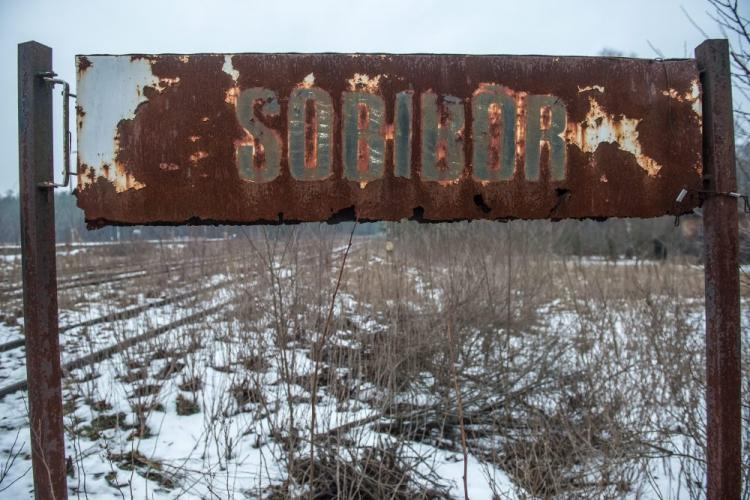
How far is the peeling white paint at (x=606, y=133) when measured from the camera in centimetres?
164

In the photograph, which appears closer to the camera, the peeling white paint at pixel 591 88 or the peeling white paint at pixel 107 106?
the peeling white paint at pixel 107 106

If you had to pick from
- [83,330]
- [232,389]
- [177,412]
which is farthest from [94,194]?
[83,330]

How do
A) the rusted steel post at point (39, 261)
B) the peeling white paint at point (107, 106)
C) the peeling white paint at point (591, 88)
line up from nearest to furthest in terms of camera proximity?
the rusted steel post at point (39, 261)
the peeling white paint at point (107, 106)
the peeling white paint at point (591, 88)

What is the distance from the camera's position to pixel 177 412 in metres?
3.90

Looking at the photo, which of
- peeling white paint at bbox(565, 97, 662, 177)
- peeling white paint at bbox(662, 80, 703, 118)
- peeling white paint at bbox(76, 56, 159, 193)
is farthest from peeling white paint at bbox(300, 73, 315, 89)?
peeling white paint at bbox(662, 80, 703, 118)

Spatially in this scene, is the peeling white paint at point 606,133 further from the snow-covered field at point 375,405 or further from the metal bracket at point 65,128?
the metal bracket at point 65,128

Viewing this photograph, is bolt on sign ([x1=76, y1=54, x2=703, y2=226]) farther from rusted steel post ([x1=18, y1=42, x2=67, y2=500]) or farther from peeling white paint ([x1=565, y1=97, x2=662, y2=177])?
rusted steel post ([x1=18, y1=42, x2=67, y2=500])

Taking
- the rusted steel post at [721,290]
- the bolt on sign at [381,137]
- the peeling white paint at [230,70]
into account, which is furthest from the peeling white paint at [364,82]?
the rusted steel post at [721,290]

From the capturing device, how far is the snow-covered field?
8.78ft

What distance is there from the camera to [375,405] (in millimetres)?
3078

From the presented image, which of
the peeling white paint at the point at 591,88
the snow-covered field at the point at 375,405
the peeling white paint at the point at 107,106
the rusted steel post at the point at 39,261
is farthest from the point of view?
the snow-covered field at the point at 375,405

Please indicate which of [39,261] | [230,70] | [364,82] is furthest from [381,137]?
[39,261]

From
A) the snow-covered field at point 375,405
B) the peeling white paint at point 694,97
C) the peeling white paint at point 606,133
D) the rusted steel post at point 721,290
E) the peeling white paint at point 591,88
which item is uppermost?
the peeling white paint at point 591,88

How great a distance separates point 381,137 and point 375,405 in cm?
203
